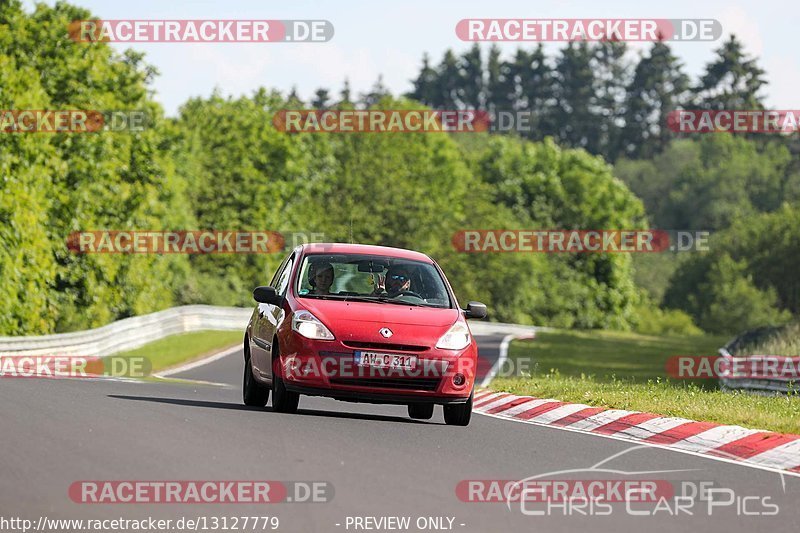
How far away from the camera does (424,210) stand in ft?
332

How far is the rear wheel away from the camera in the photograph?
48.8ft

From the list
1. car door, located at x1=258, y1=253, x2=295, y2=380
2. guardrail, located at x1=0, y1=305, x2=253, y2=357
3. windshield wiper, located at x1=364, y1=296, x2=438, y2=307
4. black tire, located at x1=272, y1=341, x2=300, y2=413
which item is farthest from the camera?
guardrail, located at x1=0, y1=305, x2=253, y2=357

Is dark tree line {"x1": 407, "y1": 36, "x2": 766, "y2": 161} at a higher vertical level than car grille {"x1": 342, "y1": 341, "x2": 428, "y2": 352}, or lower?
higher

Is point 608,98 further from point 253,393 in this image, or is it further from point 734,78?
point 253,393

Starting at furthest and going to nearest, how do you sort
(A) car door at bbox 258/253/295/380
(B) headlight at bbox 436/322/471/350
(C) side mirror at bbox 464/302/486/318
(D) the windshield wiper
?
1. (C) side mirror at bbox 464/302/486/318
2. (A) car door at bbox 258/253/295/380
3. (D) the windshield wiper
4. (B) headlight at bbox 436/322/471/350

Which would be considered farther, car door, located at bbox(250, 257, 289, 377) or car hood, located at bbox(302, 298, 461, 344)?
car door, located at bbox(250, 257, 289, 377)

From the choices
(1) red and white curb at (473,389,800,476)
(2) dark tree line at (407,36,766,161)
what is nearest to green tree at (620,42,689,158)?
(2) dark tree line at (407,36,766,161)

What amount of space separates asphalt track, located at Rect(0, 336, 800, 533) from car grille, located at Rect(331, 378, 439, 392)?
407 millimetres

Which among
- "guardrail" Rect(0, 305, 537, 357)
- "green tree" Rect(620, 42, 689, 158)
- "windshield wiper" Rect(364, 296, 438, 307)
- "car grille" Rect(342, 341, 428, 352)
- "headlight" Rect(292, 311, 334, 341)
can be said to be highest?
"green tree" Rect(620, 42, 689, 158)

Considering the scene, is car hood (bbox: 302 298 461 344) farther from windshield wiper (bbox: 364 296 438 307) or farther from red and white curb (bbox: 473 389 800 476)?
red and white curb (bbox: 473 389 800 476)

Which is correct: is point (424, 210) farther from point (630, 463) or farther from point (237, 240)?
point (630, 463)

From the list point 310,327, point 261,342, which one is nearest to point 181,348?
point 261,342

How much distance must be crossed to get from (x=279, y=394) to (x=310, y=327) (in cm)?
86

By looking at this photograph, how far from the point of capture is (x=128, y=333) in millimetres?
42594
